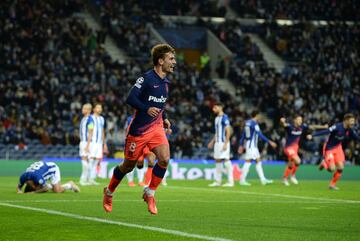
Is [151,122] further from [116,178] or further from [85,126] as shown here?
[85,126]

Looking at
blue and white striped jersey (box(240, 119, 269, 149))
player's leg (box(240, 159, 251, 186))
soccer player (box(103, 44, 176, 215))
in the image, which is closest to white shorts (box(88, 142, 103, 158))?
player's leg (box(240, 159, 251, 186))

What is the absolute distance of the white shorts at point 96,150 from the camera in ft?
80.9

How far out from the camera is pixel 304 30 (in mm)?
48156

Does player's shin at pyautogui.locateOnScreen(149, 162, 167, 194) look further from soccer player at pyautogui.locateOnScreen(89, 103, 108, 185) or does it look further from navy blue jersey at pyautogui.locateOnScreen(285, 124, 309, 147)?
navy blue jersey at pyautogui.locateOnScreen(285, 124, 309, 147)

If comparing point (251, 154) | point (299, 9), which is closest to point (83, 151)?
point (251, 154)

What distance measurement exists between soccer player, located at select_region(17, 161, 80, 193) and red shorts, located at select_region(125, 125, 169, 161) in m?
6.02

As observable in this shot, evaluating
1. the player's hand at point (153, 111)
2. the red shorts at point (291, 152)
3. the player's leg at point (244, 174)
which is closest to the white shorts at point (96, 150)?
the player's leg at point (244, 174)

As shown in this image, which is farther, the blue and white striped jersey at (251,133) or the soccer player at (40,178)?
the blue and white striped jersey at (251,133)

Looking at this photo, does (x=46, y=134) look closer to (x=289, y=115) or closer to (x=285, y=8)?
(x=289, y=115)

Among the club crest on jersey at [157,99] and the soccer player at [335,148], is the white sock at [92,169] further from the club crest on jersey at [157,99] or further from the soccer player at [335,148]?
the club crest on jersey at [157,99]

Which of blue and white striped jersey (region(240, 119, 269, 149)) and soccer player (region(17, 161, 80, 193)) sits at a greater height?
blue and white striped jersey (region(240, 119, 269, 149))

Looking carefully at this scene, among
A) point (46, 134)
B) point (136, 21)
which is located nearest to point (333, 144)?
point (46, 134)

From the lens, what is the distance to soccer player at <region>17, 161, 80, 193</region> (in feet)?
58.0

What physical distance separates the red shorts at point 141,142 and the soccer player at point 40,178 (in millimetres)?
6025
